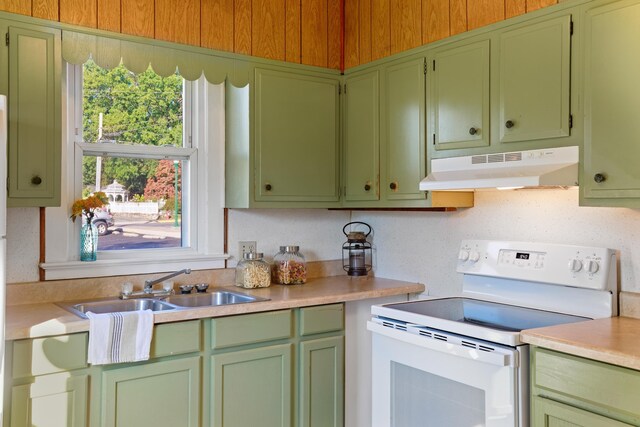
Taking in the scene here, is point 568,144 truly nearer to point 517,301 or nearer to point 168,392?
point 517,301

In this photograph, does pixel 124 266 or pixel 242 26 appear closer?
pixel 124 266

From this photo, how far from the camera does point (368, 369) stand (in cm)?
301

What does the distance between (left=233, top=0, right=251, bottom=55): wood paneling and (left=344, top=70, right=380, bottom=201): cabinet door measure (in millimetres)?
622

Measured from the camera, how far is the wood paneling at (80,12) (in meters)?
2.51

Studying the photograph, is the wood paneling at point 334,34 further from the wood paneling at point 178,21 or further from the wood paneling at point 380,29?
the wood paneling at point 178,21


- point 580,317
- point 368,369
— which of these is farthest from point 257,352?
point 580,317

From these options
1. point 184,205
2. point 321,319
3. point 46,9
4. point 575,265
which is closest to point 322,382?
point 321,319

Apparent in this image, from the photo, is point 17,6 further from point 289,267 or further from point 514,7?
point 514,7

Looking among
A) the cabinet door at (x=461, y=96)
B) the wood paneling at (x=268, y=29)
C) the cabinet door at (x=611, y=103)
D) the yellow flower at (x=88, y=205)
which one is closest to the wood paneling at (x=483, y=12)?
the cabinet door at (x=461, y=96)

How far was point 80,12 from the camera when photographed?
2549 mm

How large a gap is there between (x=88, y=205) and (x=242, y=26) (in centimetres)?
118

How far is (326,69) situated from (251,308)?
1453 mm

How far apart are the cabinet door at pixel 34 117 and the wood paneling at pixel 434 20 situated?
1.68 meters

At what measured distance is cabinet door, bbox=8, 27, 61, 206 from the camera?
2346mm
